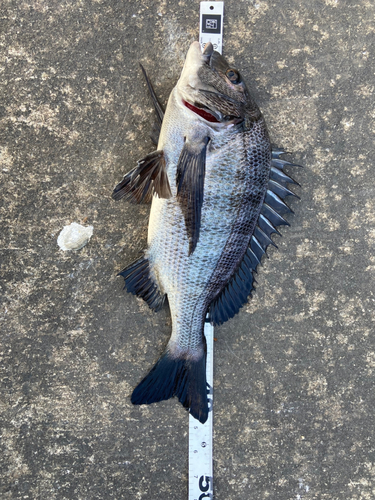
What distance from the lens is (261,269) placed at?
81.4 inches

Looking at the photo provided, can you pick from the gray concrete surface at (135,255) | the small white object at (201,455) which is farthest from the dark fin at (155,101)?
the small white object at (201,455)

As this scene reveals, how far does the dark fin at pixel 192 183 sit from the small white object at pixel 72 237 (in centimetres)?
70

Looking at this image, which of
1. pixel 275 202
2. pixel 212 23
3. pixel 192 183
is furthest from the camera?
pixel 212 23

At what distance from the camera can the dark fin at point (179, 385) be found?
1.85 meters

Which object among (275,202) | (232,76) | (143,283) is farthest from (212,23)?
(143,283)

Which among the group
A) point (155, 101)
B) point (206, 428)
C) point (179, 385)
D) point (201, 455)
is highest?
point (155, 101)

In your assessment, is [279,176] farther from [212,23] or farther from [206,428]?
[206,428]

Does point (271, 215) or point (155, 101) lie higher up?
point (155, 101)

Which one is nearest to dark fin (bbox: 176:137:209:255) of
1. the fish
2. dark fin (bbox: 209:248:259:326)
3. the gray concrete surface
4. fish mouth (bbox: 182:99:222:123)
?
the fish

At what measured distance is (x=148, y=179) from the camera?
5.63ft

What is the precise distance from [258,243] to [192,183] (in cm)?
54

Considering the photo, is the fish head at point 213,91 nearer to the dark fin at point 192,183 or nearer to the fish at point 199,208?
the fish at point 199,208

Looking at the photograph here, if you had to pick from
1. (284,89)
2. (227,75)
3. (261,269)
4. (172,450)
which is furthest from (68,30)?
(172,450)

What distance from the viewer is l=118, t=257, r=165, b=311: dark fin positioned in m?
1.85
